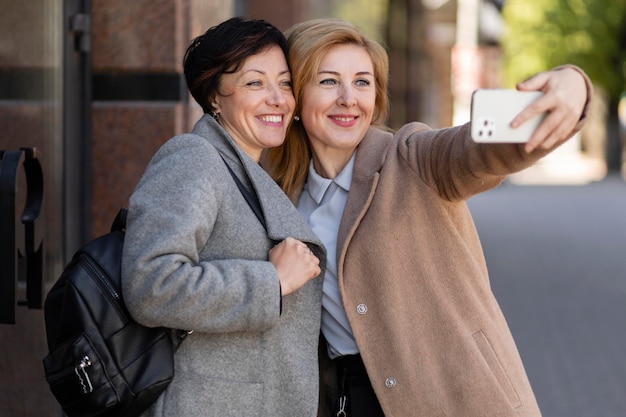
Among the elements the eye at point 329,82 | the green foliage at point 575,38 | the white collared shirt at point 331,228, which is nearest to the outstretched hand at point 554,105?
the white collared shirt at point 331,228

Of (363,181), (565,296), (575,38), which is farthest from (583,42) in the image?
(363,181)

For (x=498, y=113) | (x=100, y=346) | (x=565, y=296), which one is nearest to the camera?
(x=498, y=113)

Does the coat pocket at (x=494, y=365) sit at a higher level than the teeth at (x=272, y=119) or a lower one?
lower

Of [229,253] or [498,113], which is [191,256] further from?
[498,113]

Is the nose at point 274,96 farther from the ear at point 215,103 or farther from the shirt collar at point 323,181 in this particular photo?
the shirt collar at point 323,181

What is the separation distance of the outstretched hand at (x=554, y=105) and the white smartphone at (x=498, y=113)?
0.01m

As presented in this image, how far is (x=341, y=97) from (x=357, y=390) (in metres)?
0.83

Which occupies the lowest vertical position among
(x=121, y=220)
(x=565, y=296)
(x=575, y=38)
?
(x=565, y=296)

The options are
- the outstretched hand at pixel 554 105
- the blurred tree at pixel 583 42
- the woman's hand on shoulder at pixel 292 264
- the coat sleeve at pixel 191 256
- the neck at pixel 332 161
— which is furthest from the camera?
the blurred tree at pixel 583 42

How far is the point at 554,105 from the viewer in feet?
7.60

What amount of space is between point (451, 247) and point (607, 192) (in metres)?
24.9

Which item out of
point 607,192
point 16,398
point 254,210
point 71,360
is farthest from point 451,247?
point 607,192

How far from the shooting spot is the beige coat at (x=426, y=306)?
2.82 metres

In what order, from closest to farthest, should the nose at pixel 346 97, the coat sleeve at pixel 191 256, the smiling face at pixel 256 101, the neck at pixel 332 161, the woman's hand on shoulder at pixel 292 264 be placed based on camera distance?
1. the coat sleeve at pixel 191 256
2. the woman's hand on shoulder at pixel 292 264
3. the smiling face at pixel 256 101
4. the nose at pixel 346 97
5. the neck at pixel 332 161
